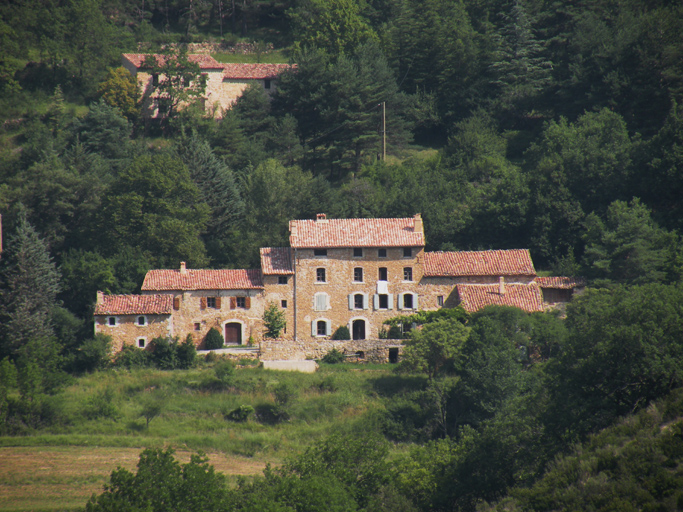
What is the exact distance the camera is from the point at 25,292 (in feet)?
169

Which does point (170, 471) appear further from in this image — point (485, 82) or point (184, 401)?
point (485, 82)

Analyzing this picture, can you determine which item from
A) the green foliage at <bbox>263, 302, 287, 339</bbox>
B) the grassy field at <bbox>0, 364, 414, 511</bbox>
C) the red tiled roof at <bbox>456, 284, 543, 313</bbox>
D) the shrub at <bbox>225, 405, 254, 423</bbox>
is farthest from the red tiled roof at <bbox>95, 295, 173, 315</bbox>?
the red tiled roof at <bbox>456, 284, 543, 313</bbox>

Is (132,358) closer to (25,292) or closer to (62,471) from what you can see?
(25,292)

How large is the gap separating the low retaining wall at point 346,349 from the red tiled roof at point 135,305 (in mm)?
5537

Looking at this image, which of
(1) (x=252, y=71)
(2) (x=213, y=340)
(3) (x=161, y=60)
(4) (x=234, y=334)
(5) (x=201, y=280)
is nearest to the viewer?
(2) (x=213, y=340)

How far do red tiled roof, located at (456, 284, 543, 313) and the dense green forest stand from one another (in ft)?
5.90

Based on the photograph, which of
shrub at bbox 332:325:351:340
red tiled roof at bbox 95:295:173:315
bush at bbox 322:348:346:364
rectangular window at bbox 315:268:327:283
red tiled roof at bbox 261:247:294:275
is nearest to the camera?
red tiled roof at bbox 95:295:173:315

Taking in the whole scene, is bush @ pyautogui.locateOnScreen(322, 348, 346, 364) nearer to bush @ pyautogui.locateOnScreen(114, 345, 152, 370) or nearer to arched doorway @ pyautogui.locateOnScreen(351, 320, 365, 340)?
arched doorway @ pyautogui.locateOnScreen(351, 320, 365, 340)

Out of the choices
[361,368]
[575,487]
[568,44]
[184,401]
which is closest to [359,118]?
[568,44]

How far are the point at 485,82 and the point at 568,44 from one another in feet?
23.1

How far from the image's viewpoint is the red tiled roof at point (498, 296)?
50.4 meters

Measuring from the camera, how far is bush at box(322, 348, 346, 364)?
49991mm

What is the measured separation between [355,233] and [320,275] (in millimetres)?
3076

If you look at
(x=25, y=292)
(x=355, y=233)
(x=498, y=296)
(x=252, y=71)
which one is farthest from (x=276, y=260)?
(x=252, y=71)
